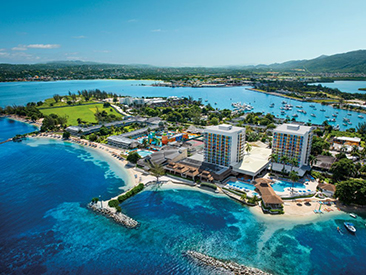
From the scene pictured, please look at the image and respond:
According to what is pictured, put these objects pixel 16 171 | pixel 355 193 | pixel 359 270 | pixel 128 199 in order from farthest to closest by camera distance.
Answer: pixel 16 171 < pixel 128 199 < pixel 355 193 < pixel 359 270

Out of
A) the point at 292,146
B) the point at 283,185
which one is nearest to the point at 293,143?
the point at 292,146

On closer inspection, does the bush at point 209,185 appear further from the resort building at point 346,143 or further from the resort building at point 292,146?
the resort building at point 346,143

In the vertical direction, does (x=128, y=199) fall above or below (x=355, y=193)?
below

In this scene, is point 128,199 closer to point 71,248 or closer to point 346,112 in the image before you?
point 71,248

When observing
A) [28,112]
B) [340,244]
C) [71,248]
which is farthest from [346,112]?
[28,112]

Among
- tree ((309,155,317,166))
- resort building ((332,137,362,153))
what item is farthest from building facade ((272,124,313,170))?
resort building ((332,137,362,153))

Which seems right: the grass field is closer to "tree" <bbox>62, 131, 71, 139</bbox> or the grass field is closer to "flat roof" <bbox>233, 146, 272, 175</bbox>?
"tree" <bbox>62, 131, 71, 139</bbox>

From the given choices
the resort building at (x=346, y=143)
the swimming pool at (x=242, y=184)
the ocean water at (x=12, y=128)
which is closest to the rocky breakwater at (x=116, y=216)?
the swimming pool at (x=242, y=184)
